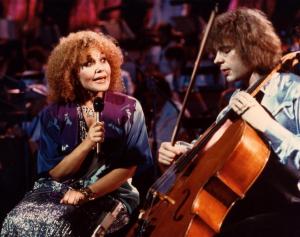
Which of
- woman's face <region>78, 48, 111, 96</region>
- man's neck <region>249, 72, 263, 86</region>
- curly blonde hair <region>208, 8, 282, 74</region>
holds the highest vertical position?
curly blonde hair <region>208, 8, 282, 74</region>

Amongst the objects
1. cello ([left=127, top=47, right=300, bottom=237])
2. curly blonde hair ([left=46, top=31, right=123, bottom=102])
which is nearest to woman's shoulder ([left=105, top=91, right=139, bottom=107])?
curly blonde hair ([left=46, top=31, right=123, bottom=102])

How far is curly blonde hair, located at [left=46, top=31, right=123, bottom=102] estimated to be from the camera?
3805mm

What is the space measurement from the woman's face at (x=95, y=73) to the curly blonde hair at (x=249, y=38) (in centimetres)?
91

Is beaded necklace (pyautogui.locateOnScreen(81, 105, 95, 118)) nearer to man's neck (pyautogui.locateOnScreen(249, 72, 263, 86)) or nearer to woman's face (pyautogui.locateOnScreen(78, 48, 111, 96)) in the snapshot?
woman's face (pyautogui.locateOnScreen(78, 48, 111, 96))

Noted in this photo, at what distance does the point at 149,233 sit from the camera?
2.94 m

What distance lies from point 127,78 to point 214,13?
180 inches

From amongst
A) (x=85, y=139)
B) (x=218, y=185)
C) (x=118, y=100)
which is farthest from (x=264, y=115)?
(x=118, y=100)

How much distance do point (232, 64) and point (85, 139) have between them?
1.11 m

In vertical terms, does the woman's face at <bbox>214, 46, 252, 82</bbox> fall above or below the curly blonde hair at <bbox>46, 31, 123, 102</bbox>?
above

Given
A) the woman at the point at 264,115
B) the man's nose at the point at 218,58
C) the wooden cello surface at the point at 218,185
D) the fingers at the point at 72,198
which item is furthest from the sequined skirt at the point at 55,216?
the man's nose at the point at 218,58

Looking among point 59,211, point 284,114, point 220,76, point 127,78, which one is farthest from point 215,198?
point 220,76

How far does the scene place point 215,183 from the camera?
106 inches

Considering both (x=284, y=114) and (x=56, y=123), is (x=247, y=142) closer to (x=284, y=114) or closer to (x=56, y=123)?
(x=284, y=114)

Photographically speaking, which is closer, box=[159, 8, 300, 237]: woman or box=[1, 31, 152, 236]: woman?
box=[159, 8, 300, 237]: woman
